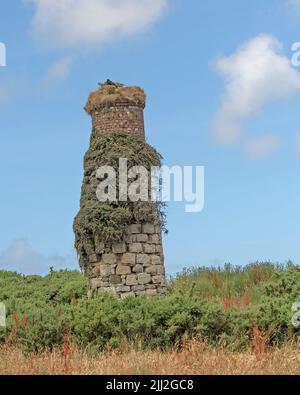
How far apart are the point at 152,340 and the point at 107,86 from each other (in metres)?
7.64

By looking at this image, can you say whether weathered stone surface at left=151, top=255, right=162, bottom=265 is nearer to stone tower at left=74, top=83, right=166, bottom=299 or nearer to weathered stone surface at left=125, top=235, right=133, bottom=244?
stone tower at left=74, top=83, right=166, bottom=299

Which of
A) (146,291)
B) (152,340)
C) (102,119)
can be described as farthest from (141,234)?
(152,340)

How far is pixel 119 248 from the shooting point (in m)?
17.3

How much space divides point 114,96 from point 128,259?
4.20 meters

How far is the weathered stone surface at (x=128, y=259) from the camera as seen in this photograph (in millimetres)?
17234

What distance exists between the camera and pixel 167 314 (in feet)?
46.6

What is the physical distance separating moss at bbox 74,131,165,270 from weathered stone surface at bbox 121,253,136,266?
1.44ft

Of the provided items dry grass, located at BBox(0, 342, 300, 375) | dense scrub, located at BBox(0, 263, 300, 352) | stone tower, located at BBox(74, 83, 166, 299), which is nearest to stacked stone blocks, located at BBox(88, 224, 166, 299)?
stone tower, located at BBox(74, 83, 166, 299)

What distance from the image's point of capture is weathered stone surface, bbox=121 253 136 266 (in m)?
17.2

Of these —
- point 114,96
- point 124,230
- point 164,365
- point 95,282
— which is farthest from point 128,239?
point 164,365

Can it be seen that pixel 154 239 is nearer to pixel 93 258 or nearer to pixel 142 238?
pixel 142 238

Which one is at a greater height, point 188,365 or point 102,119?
point 102,119
